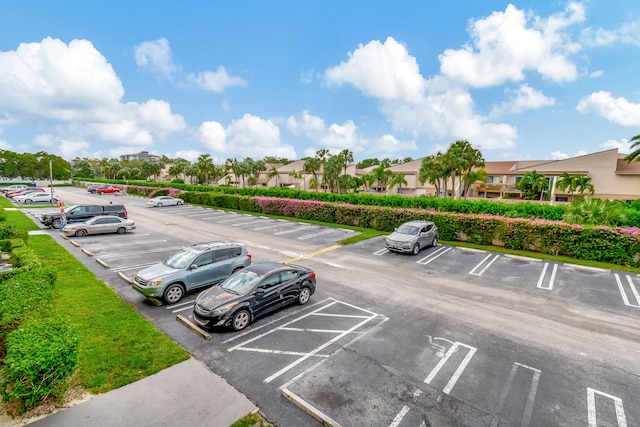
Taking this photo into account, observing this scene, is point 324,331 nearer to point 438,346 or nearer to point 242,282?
point 242,282

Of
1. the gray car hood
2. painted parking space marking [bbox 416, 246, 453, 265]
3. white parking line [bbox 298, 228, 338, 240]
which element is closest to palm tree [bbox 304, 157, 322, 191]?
white parking line [bbox 298, 228, 338, 240]

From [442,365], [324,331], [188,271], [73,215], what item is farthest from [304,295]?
[73,215]

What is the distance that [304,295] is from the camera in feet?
37.0

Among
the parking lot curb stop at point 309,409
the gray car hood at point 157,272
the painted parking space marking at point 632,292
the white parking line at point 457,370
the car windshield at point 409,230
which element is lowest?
the parking lot curb stop at point 309,409

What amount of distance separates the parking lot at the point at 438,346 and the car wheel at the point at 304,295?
0.31 metres

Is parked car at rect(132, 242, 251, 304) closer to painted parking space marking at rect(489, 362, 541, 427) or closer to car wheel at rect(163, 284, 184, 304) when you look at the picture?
car wheel at rect(163, 284, 184, 304)

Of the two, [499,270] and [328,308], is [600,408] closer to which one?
[328,308]

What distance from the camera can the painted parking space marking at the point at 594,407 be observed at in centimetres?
603

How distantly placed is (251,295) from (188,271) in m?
3.44

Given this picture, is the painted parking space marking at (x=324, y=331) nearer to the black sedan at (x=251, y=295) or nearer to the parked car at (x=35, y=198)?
the black sedan at (x=251, y=295)

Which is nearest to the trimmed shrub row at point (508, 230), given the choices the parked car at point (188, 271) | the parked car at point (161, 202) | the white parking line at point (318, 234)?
the white parking line at point (318, 234)

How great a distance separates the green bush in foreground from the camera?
5.57 meters

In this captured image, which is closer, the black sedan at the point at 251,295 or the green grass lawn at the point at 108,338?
the green grass lawn at the point at 108,338

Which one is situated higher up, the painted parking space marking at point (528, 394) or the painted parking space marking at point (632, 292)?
the painted parking space marking at point (632, 292)
